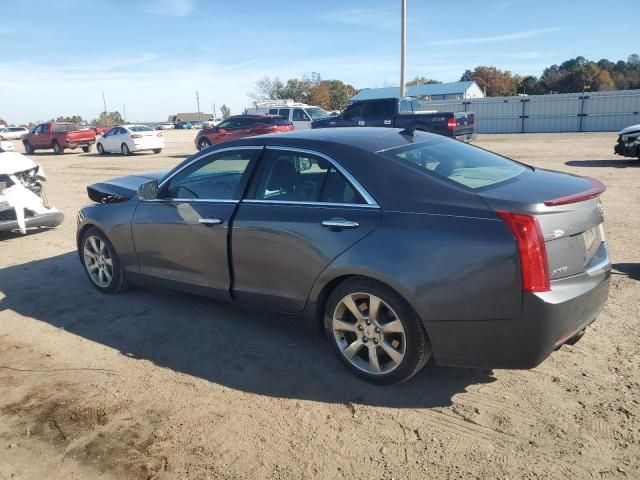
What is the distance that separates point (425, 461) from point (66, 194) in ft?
41.0

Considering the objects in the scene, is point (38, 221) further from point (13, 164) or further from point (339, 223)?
point (339, 223)

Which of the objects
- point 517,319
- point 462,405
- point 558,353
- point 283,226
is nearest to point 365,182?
point 283,226

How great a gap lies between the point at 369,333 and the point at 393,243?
64 cm

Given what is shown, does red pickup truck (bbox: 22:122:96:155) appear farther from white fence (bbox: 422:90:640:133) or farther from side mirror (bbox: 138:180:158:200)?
side mirror (bbox: 138:180:158:200)

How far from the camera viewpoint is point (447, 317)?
3.14 metres

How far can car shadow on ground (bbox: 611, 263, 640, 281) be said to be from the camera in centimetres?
534

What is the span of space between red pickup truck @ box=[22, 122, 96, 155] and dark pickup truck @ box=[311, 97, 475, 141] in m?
15.4

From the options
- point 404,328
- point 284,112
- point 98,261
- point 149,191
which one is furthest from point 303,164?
point 284,112

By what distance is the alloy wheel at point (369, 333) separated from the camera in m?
3.40

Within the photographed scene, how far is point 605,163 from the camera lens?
47.9 ft

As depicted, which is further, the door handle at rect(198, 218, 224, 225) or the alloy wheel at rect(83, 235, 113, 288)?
the alloy wheel at rect(83, 235, 113, 288)

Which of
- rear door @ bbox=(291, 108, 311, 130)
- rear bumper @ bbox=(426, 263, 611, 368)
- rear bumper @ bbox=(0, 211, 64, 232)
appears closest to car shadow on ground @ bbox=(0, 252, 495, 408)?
rear bumper @ bbox=(426, 263, 611, 368)

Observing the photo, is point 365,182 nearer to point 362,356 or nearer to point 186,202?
point 362,356

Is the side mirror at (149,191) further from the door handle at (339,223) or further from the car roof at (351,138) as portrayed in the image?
the door handle at (339,223)
